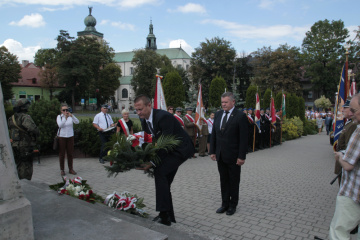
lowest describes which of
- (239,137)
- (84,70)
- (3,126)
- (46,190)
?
(46,190)

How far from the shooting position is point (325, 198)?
6301 mm

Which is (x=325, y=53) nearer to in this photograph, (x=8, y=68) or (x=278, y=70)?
(x=278, y=70)

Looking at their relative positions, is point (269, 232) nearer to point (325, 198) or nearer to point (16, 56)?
point (325, 198)

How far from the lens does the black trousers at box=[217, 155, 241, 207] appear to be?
5.16 m

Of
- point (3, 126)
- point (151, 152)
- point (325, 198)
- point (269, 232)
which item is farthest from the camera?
point (325, 198)

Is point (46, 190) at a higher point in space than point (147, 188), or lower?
higher

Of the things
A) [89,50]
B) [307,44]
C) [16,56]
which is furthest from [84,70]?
[307,44]

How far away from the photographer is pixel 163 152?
393 centimetres

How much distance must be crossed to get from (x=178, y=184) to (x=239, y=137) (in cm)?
271

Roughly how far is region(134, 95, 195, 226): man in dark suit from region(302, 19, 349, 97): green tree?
58944 mm

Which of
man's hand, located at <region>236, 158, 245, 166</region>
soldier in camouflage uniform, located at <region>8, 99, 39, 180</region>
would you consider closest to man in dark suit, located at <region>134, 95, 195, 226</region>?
man's hand, located at <region>236, 158, 245, 166</region>

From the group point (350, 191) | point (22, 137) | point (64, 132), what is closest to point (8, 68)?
point (64, 132)

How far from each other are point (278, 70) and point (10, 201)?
5540 cm

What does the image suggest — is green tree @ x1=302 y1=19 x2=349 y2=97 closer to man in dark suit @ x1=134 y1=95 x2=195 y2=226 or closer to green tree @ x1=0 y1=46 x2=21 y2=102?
green tree @ x1=0 y1=46 x2=21 y2=102
